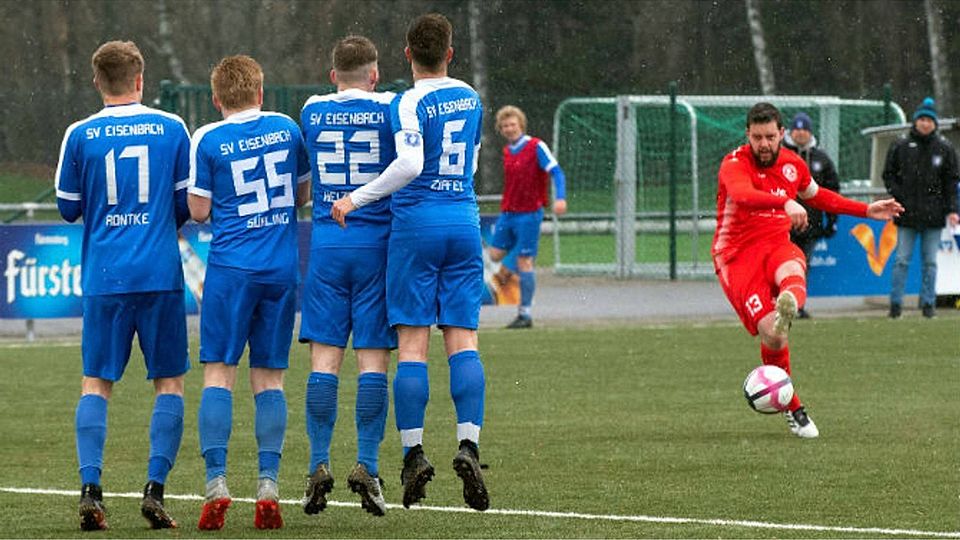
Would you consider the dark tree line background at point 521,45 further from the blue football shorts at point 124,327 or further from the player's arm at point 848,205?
the blue football shorts at point 124,327

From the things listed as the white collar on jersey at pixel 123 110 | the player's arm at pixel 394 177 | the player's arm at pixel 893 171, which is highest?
the white collar on jersey at pixel 123 110

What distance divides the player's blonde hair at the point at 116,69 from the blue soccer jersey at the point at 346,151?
30.1 inches

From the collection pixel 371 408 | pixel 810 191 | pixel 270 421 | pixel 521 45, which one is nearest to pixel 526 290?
pixel 810 191

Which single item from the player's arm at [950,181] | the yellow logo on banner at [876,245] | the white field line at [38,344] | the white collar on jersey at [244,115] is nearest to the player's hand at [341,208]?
the white collar on jersey at [244,115]

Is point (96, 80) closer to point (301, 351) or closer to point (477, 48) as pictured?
point (301, 351)

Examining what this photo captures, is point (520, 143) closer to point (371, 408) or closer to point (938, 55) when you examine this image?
point (371, 408)

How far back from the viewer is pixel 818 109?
3062 cm

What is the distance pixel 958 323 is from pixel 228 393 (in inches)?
491

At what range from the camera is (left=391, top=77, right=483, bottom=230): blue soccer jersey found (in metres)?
8.98

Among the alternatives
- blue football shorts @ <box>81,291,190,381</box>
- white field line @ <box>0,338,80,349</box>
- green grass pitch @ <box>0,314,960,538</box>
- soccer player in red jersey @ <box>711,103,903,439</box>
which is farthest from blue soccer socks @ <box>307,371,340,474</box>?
white field line @ <box>0,338,80,349</box>

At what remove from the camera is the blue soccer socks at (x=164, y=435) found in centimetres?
877

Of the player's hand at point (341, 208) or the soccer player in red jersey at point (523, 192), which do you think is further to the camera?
the soccer player in red jersey at point (523, 192)

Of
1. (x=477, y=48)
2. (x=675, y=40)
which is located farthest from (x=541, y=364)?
(x=675, y=40)

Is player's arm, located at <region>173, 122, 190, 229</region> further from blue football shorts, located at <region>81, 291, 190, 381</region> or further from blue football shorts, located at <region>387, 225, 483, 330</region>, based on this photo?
blue football shorts, located at <region>387, 225, 483, 330</region>
